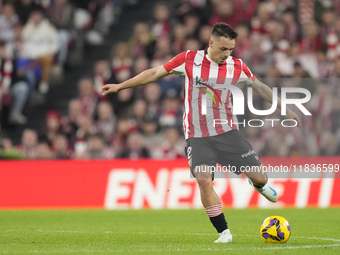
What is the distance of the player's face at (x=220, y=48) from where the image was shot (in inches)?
268

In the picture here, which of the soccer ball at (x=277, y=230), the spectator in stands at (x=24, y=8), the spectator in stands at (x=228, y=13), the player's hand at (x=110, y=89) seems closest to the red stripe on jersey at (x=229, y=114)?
the soccer ball at (x=277, y=230)

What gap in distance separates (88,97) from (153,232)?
751cm

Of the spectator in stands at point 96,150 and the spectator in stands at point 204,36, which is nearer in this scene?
the spectator in stands at point 96,150

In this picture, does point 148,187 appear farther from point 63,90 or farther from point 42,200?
point 63,90

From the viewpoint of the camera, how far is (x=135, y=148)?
13758mm

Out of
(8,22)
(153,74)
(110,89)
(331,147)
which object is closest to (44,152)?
(8,22)

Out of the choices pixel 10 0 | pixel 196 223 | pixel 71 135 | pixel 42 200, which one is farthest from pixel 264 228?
pixel 10 0

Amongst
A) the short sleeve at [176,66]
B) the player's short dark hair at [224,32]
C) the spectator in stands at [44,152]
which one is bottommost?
the spectator in stands at [44,152]

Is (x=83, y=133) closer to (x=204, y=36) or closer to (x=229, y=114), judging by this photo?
(x=204, y=36)

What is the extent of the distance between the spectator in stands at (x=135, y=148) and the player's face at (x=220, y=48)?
686cm

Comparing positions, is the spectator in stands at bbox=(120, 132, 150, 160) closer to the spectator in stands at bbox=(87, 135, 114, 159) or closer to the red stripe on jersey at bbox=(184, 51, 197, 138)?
the spectator in stands at bbox=(87, 135, 114, 159)

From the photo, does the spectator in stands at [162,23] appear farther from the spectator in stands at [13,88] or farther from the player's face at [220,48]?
the player's face at [220,48]

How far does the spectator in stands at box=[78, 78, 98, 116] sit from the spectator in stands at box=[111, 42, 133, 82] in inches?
28.1

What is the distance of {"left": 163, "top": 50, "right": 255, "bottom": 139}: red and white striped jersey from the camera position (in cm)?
706
